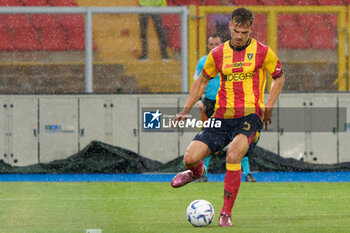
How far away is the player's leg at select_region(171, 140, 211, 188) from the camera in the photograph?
6.77m

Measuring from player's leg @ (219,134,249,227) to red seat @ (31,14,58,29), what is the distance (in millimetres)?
13510

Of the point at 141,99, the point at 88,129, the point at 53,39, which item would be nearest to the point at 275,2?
the point at 53,39

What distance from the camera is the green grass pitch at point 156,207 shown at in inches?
249

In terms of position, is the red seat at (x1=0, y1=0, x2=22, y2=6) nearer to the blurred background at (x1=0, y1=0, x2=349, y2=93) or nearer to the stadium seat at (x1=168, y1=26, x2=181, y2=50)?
the blurred background at (x1=0, y1=0, x2=349, y2=93)

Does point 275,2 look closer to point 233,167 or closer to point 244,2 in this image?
point 244,2

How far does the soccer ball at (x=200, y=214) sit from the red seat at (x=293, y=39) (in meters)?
13.9

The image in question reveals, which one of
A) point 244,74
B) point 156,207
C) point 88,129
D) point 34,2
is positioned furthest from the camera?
point 34,2

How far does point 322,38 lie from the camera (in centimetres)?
1981

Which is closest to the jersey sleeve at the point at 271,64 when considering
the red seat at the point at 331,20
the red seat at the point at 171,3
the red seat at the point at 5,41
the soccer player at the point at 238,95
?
the soccer player at the point at 238,95

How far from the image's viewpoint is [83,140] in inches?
520

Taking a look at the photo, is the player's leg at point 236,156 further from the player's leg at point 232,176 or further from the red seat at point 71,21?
the red seat at point 71,21

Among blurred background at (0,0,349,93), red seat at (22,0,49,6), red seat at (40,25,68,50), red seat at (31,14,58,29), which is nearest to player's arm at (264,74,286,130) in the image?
blurred background at (0,0,349,93)

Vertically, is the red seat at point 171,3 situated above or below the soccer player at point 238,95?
above

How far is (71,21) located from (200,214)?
1404cm
